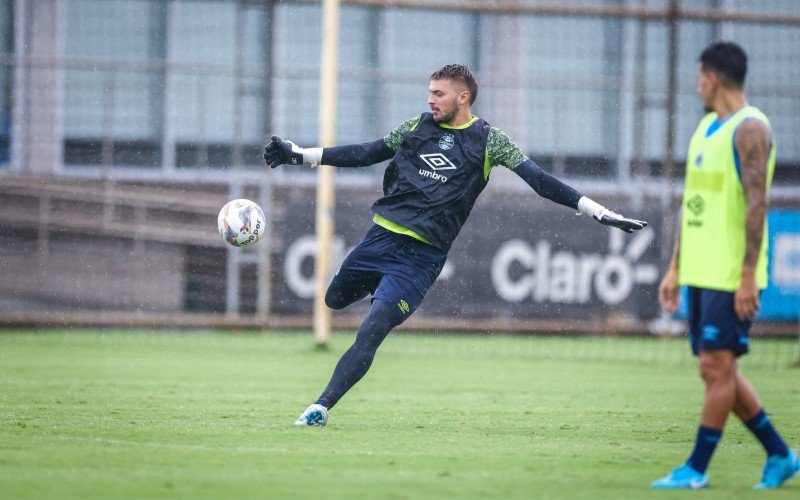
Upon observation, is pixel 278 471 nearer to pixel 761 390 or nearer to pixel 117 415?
pixel 117 415

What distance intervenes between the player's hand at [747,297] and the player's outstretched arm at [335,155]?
3537 mm

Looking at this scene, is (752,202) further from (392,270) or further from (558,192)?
(392,270)

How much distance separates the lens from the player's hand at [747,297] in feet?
19.7

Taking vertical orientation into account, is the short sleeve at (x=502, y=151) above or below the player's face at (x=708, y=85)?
below

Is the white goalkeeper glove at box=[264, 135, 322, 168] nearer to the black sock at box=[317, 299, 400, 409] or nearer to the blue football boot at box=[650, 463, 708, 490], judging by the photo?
the black sock at box=[317, 299, 400, 409]

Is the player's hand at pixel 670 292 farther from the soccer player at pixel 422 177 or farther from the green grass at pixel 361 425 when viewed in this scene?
the soccer player at pixel 422 177

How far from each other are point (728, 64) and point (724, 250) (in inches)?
35.3

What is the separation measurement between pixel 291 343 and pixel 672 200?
569 cm

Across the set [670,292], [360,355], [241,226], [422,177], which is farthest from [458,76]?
[670,292]

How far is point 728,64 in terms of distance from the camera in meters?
6.24

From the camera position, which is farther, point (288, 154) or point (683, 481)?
point (288, 154)

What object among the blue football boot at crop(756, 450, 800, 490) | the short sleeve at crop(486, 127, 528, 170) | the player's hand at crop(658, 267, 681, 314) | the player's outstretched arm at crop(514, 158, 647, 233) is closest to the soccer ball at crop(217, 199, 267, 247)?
the short sleeve at crop(486, 127, 528, 170)

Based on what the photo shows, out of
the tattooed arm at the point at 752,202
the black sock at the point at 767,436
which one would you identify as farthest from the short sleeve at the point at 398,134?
the black sock at the point at 767,436

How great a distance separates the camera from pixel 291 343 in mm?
17203
